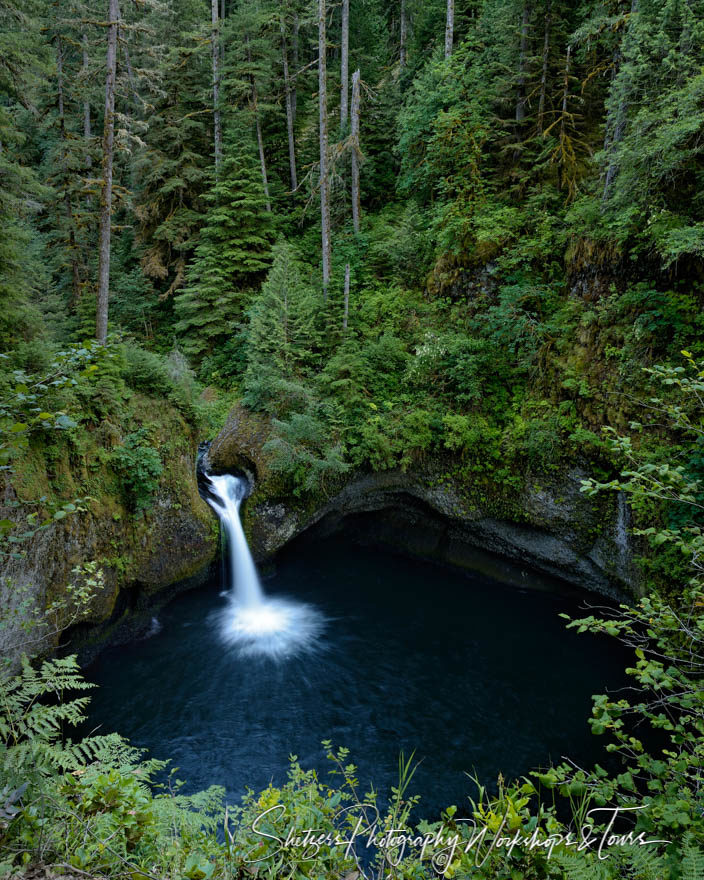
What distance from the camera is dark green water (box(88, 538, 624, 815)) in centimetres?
692

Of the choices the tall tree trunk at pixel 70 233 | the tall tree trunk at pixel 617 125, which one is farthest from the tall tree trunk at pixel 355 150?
the tall tree trunk at pixel 70 233

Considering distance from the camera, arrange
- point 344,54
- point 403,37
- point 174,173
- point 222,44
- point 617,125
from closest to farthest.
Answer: point 617,125, point 344,54, point 174,173, point 403,37, point 222,44

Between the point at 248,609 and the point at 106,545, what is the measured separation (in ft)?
11.4

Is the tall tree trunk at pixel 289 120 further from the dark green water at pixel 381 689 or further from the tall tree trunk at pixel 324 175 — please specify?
the dark green water at pixel 381 689

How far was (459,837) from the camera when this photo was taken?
231 centimetres

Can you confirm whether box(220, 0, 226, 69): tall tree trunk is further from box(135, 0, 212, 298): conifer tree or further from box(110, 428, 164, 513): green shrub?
box(110, 428, 164, 513): green shrub

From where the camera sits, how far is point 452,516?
11359 millimetres

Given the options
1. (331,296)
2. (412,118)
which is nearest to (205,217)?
(331,296)

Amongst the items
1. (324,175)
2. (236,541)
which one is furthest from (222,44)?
(236,541)

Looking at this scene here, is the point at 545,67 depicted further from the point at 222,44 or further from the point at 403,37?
the point at 222,44

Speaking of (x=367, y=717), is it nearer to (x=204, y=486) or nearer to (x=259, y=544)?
(x=259, y=544)

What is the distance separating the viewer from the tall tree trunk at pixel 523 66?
1301 centimetres

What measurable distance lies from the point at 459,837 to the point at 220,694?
7.00 metres

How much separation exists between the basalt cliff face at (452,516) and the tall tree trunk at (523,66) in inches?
442
